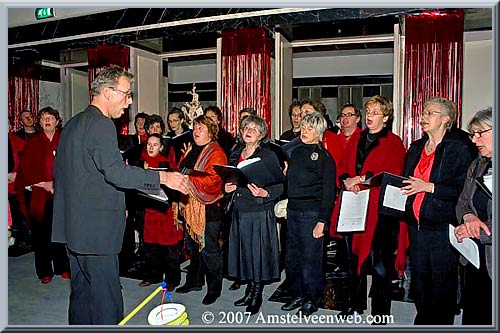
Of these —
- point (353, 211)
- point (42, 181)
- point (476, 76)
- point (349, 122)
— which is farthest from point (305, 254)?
point (476, 76)

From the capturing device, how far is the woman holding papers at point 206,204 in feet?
11.2

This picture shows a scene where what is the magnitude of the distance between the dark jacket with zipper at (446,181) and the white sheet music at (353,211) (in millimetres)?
438

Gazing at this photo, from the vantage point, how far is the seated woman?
12.4 ft

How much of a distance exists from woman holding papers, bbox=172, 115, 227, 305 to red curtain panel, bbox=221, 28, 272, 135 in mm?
1396

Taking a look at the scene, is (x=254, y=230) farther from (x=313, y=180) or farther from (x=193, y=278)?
(x=193, y=278)

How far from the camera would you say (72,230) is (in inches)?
89.7

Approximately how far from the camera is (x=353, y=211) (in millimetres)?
2979

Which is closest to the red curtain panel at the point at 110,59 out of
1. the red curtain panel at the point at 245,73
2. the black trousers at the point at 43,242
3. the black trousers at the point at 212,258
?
the red curtain panel at the point at 245,73

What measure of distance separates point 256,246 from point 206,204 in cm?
48

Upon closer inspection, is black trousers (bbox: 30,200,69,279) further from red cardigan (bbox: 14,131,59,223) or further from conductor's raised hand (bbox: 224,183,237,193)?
conductor's raised hand (bbox: 224,183,237,193)

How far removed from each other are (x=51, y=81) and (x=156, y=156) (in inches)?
157

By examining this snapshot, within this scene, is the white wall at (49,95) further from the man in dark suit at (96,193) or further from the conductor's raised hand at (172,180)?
the conductor's raised hand at (172,180)

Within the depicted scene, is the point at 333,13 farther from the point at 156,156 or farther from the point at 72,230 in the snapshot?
the point at 72,230

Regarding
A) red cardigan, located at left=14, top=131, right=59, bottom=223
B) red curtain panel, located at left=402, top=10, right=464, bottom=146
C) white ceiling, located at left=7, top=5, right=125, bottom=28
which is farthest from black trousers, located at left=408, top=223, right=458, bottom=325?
white ceiling, located at left=7, top=5, right=125, bottom=28
